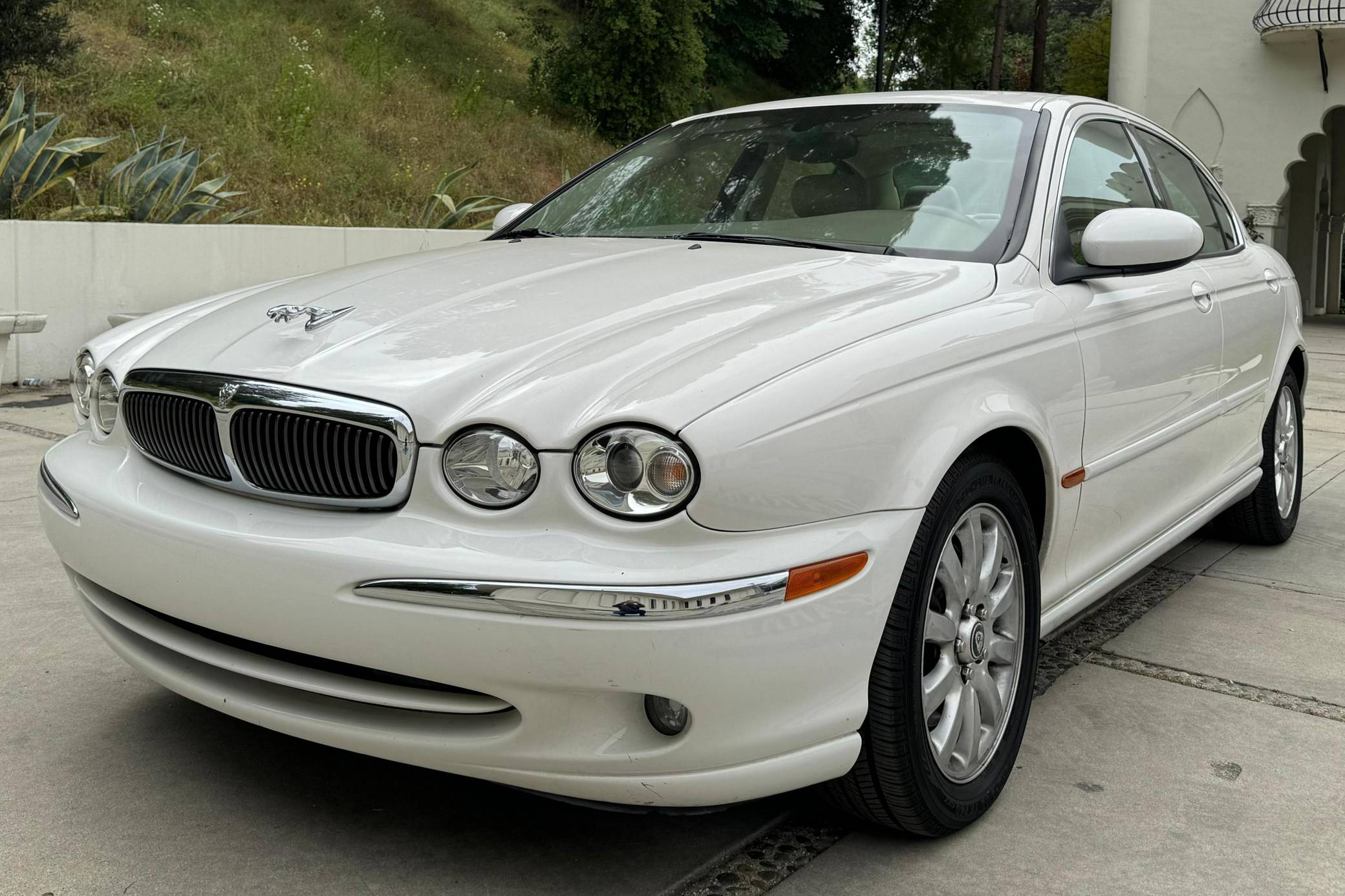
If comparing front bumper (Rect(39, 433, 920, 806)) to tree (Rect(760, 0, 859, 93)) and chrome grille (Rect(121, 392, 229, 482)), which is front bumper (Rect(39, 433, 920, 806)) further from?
tree (Rect(760, 0, 859, 93))

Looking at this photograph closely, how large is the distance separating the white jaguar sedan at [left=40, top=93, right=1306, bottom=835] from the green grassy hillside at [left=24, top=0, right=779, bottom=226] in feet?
26.4

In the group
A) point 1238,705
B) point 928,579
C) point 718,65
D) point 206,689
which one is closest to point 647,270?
point 928,579

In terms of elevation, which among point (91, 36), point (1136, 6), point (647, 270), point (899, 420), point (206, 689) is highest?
point (1136, 6)

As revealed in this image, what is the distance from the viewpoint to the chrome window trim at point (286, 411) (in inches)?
83.7

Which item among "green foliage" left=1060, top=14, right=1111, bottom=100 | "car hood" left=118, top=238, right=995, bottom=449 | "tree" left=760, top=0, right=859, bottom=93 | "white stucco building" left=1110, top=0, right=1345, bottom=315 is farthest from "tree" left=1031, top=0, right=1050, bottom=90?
"car hood" left=118, top=238, right=995, bottom=449

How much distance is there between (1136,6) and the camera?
1747 centimetres

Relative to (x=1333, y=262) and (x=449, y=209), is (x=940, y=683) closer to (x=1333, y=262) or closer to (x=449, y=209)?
(x=449, y=209)

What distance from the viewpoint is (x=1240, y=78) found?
16.9 metres

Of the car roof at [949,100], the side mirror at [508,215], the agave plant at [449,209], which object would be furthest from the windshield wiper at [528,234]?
the agave plant at [449,209]

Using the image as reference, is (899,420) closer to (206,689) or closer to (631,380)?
(631,380)

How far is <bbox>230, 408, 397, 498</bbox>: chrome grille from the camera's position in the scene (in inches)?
85.1

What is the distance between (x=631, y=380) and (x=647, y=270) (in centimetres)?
77

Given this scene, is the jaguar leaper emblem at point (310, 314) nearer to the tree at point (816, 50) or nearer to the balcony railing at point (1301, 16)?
the balcony railing at point (1301, 16)

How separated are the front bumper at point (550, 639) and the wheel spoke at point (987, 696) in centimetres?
51
